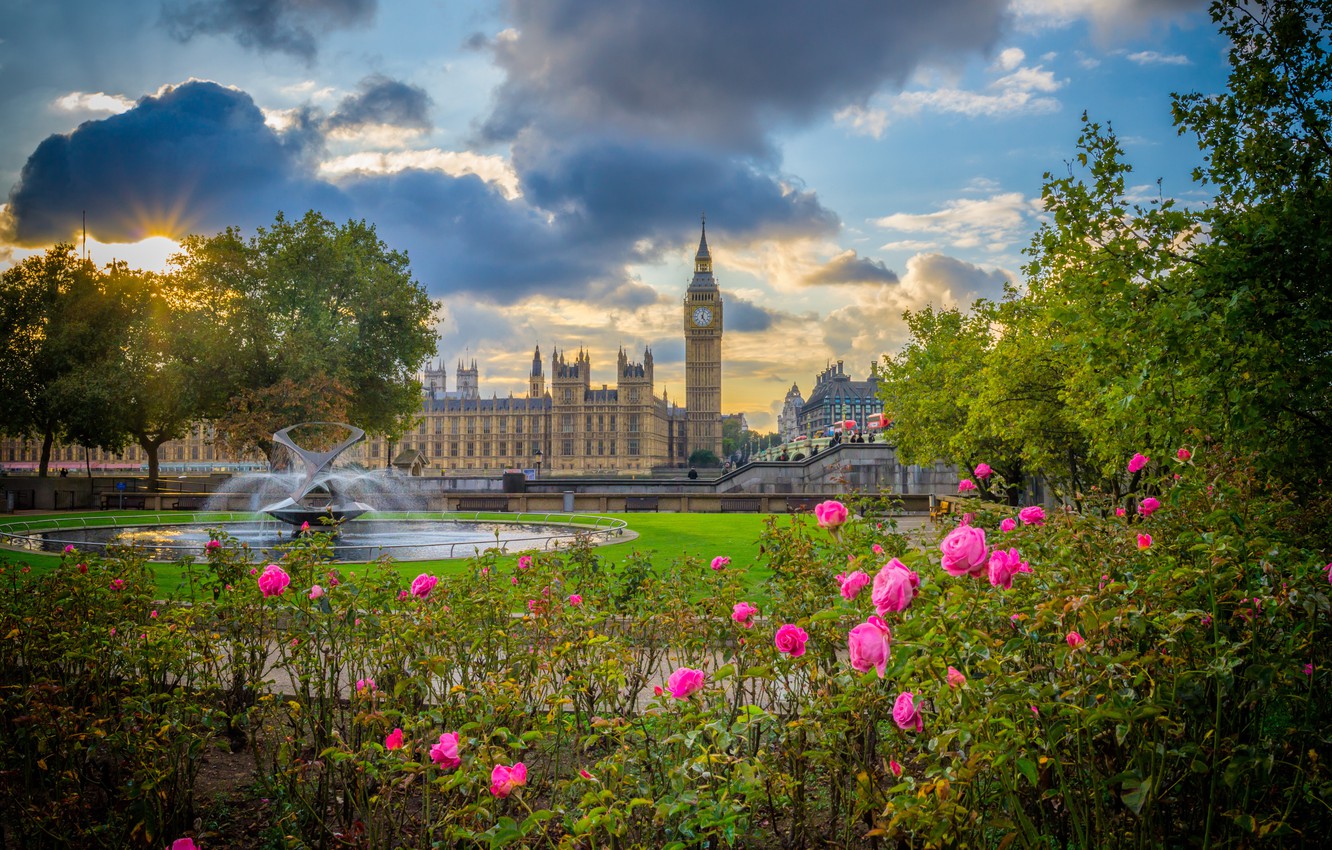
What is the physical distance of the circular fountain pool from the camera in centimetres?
1383

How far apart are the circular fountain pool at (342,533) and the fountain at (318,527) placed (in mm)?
21

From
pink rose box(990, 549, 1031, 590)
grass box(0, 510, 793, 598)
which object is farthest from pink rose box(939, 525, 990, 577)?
grass box(0, 510, 793, 598)

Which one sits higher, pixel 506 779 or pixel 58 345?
pixel 58 345

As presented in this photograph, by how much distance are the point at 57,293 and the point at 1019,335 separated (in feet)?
117

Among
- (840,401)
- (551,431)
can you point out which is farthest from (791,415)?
(551,431)

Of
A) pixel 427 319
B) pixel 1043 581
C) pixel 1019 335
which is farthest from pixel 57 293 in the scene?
pixel 1043 581

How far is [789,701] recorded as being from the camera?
3719 millimetres

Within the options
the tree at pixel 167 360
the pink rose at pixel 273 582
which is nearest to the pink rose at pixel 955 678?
the pink rose at pixel 273 582

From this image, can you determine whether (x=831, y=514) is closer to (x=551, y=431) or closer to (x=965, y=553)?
(x=965, y=553)

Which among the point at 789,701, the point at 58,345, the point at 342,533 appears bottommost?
the point at 342,533

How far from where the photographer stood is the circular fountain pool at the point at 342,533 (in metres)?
13.8

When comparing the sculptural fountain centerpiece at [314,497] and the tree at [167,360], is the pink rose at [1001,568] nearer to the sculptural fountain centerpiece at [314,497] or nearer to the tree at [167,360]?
the sculptural fountain centerpiece at [314,497]

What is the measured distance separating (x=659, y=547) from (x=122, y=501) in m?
21.4

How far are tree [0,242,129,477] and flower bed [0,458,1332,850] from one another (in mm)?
31575
